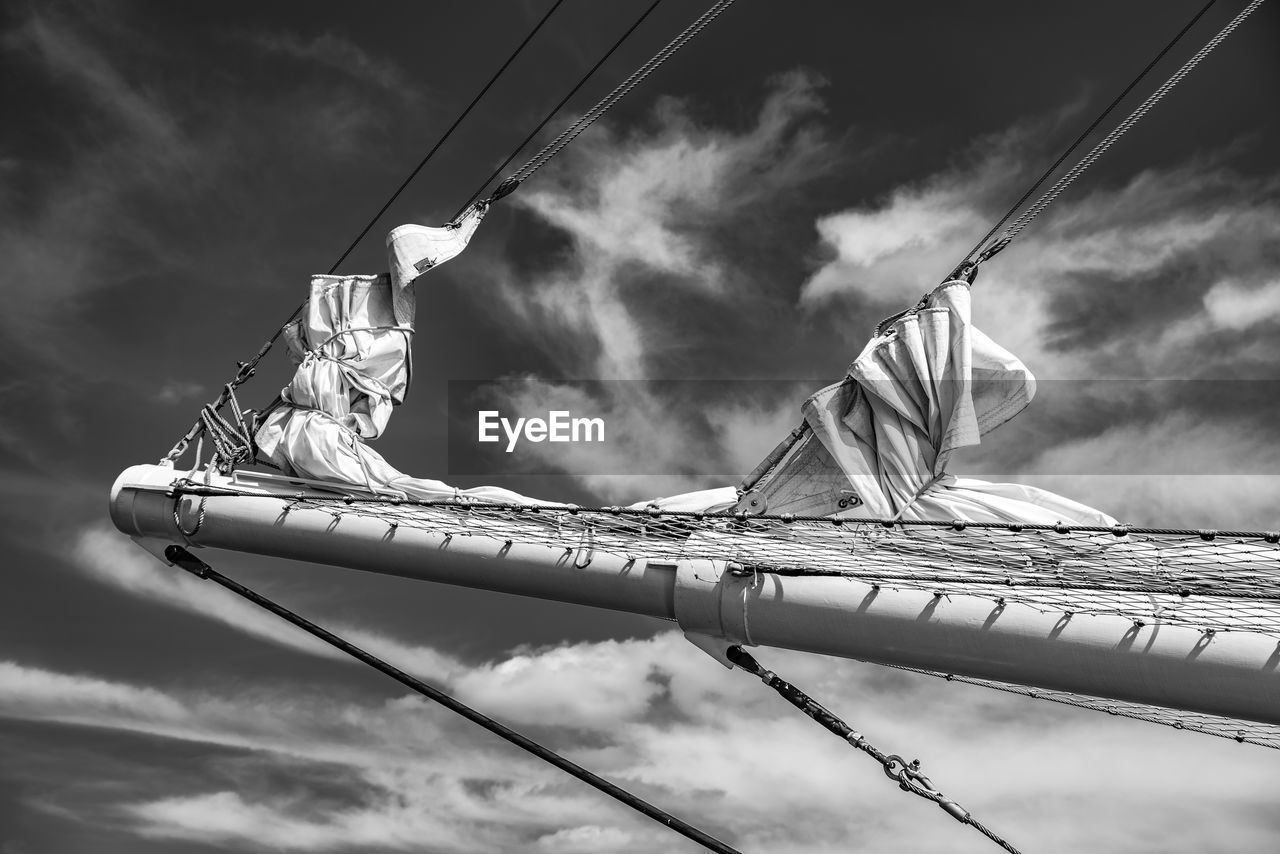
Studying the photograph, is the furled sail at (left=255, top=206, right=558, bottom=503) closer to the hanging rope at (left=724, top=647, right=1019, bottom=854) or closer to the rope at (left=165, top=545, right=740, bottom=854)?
the rope at (left=165, top=545, right=740, bottom=854)

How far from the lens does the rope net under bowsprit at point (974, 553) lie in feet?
15.0

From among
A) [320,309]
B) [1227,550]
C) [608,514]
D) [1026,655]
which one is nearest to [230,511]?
[320,309]

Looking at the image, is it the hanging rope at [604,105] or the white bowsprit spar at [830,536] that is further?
the hanging rope at [604,105]

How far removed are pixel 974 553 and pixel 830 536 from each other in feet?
2.15

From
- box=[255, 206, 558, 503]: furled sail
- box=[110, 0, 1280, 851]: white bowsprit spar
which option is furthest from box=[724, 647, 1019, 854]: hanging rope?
box=[255, 206, 558, 503]: furled sail

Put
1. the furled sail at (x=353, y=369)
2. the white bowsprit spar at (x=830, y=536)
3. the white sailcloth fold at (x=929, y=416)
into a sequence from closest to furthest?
1. the white bowsprit spar at (x=830, y=536)
2. the white sailcloth fold at (x=929, y=416)
3. the furled sail at (x=353, y=369)

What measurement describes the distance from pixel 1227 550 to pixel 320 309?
20.0 ft

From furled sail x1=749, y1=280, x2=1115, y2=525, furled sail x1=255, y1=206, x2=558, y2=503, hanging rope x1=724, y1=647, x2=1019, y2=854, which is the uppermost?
furled sail x1=255, y1=206, x2=558, y2=503

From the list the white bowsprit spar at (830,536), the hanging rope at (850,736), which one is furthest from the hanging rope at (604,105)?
the hanging rope at (850,736)

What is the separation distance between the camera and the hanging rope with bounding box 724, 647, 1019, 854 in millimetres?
5605

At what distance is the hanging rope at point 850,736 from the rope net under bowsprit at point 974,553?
1.58ft

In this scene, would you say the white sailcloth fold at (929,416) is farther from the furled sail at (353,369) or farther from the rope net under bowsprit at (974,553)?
the furled sail at (353,369)

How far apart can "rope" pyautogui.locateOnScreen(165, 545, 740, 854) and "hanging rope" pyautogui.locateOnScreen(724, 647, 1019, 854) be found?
0.76 meters

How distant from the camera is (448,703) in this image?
670 centimetres
